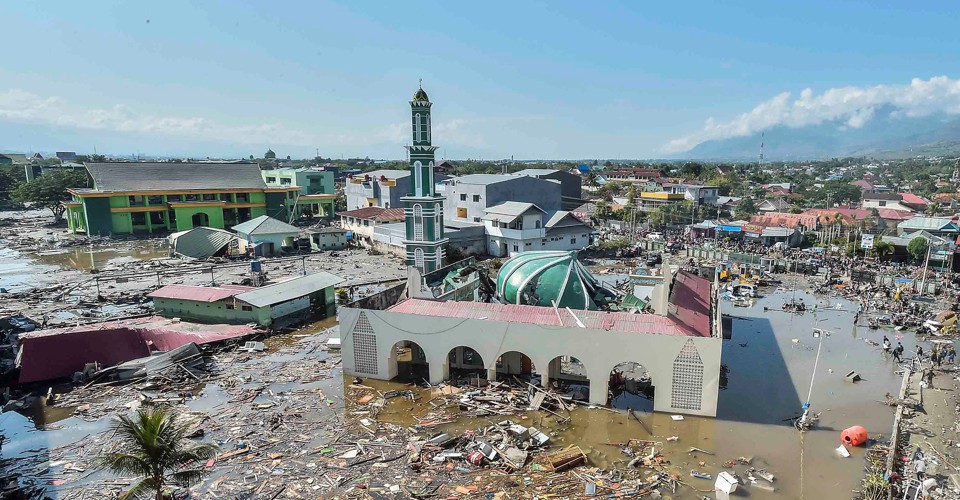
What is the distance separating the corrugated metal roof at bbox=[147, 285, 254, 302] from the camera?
79.2 feet

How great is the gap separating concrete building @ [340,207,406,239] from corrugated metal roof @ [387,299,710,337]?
88.3 feet

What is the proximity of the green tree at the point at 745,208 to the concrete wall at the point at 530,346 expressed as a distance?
5012 cm

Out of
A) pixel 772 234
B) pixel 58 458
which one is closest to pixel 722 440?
pixel 58 458

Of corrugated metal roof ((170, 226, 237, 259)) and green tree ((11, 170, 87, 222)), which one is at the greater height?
green tree ((11, 170, 87, 222))

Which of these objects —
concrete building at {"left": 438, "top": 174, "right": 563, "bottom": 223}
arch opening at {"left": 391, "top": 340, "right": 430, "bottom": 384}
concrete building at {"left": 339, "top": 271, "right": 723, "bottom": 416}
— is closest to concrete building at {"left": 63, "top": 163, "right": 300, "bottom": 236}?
concrete building at {"left": 438, "top": 174, "right": 563, "bottom": 223}

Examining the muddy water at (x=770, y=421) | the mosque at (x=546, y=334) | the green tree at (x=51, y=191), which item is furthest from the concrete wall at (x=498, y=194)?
the green tree at (x=51, y=191)

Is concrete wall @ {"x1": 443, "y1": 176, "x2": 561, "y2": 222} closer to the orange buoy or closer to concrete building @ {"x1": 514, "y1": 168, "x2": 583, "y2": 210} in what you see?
concrete building @ {"x1": 514, "y1": 168, "x2": 583, "y2": 210}

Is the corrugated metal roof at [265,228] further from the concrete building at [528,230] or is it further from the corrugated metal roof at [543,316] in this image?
the corrugated metal roof at [543,316]

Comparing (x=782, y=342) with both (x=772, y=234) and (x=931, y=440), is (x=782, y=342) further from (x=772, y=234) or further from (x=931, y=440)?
(x=772, y=234)

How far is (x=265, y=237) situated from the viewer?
40969 millimetres

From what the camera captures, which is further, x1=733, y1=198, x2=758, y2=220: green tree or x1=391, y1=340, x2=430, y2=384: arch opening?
x1=733, y1=198, x2=758, y2=220: green tree

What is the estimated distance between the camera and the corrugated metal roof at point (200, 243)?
1569 inches

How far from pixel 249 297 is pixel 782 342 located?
2338cm

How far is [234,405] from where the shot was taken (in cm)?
1666
